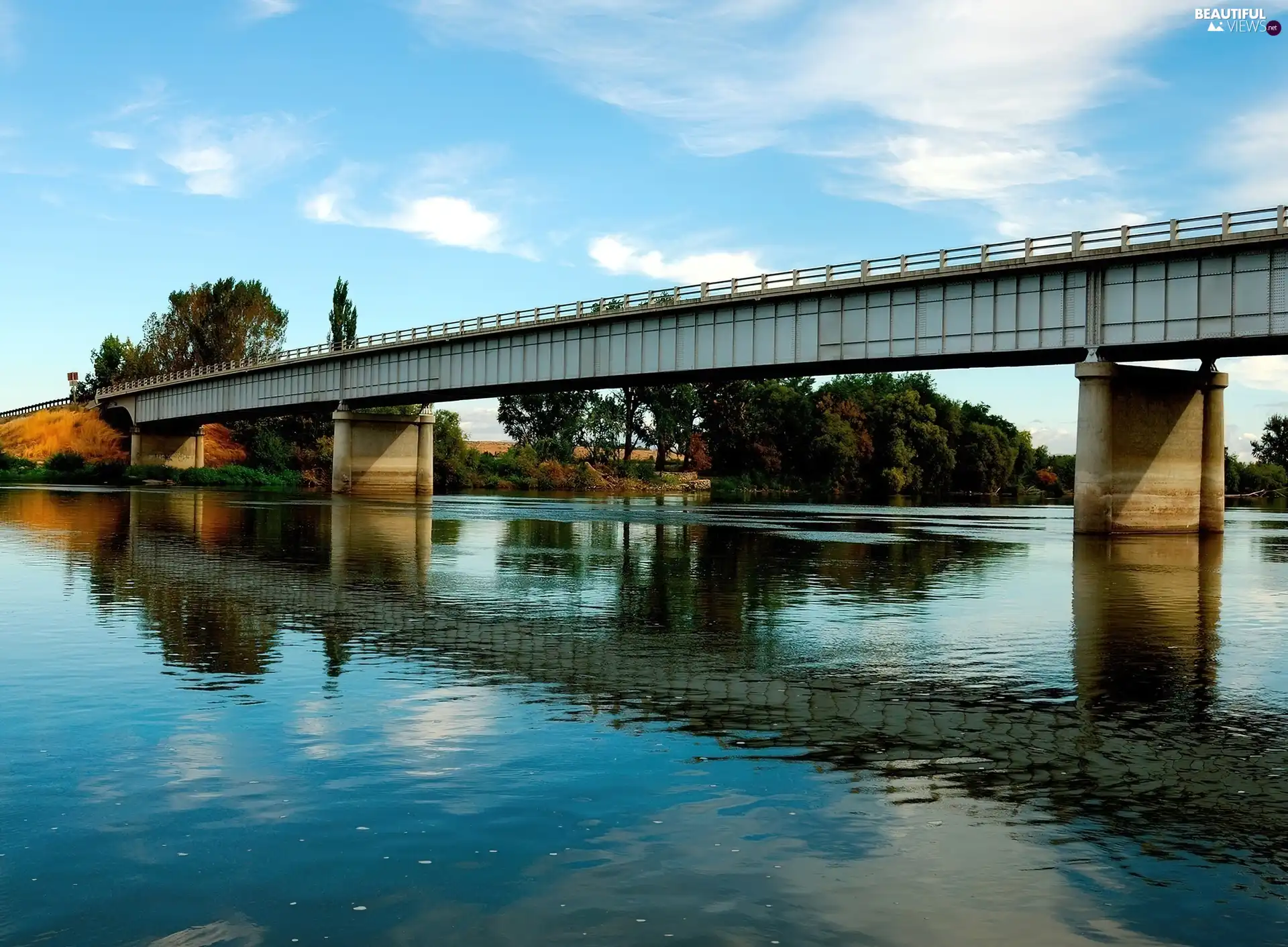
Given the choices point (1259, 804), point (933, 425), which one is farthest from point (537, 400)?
point (1259, 804)

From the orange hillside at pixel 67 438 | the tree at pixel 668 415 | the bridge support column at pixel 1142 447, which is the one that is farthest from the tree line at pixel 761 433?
the bridge support column at pixel 1142 447

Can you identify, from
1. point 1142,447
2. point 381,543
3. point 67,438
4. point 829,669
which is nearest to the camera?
point 829,669

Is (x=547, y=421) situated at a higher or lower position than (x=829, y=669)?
higher

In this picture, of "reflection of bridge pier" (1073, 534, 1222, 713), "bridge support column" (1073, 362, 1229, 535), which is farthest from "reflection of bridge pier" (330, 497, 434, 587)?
"bridge support column" (1073, 362, 1229, 535)

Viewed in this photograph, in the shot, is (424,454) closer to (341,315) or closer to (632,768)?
(341,315)

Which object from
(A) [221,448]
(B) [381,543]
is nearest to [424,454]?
(A) [221,448]

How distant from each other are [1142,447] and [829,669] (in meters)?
39.3

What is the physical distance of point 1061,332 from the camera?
51.8 metres

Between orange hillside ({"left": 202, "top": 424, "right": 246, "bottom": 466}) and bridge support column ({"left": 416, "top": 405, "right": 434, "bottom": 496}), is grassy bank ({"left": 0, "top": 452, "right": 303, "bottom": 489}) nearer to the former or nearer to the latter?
orange hillside ({"left": 202, "top": 424, "right": 246, "bottom": 466})

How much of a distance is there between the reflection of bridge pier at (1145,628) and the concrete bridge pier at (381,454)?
70.8 m

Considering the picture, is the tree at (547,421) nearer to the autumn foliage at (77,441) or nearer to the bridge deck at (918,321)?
the autumn foliage at (77,441)

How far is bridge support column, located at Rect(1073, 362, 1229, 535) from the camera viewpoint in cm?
4938

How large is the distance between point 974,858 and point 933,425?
159 meters

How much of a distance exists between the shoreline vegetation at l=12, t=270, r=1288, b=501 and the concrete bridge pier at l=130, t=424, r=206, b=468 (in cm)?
495
